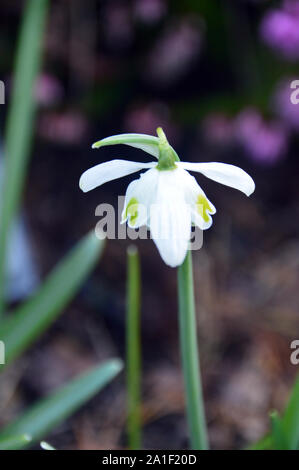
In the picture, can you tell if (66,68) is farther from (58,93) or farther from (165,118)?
(165,118)

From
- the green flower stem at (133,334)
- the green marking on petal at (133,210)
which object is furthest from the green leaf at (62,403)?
the green marking on petal at (133,210)

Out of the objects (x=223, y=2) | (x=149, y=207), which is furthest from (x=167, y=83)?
(x=149, y=207)

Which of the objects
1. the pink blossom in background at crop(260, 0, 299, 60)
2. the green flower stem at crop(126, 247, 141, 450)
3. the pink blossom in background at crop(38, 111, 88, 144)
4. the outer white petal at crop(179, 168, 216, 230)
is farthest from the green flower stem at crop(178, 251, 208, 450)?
the pink blossom in background at crop(38, 111, 88, 144)

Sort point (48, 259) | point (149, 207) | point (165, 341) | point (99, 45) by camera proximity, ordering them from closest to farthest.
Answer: point (149, 207) → point (165, 341) → point (48, 259) → point (99, 45)

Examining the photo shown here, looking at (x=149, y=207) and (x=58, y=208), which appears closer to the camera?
(x=149, y=207)

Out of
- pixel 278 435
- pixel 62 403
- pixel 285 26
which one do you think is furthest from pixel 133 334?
pixel 285 26
